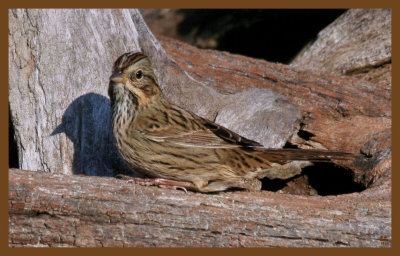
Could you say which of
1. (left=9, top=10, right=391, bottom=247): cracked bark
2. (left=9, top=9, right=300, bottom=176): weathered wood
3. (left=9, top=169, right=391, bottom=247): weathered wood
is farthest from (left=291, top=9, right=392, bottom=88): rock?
(left=9, top=169, right=391, bottom=247): weathered wood

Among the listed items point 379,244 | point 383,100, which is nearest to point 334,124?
point 383,100

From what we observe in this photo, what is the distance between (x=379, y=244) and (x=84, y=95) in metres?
3.92

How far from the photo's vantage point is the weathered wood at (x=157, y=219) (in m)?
5.51

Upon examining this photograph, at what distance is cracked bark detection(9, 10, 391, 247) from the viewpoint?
5.57m

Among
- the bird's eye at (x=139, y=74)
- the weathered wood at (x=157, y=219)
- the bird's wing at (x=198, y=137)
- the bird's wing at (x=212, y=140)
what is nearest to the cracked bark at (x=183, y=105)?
the weathered wood at (x=157, y=219)

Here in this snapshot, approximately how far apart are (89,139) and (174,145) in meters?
1.47

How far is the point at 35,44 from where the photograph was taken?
7.69 m

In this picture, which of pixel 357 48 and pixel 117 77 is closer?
pixel 117 77

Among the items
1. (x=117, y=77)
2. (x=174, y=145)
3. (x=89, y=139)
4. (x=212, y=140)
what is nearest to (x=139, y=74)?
(x=117, y=77)

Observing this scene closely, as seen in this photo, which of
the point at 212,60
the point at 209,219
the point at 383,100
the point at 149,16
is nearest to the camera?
the point at 209,219

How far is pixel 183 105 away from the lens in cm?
855

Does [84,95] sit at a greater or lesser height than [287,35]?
lesser

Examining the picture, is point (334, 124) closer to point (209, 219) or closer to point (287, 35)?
point (209, 219)

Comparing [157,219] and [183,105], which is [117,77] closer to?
[157,219]
